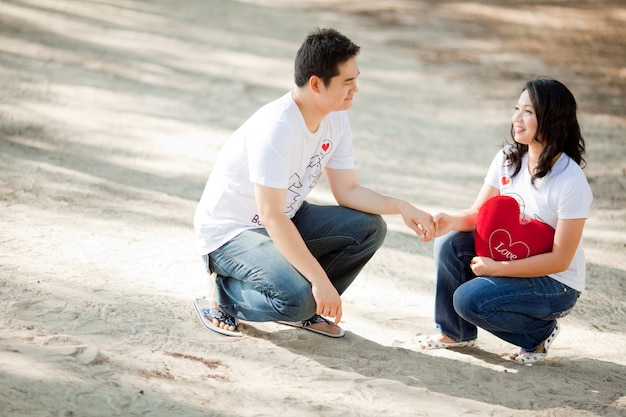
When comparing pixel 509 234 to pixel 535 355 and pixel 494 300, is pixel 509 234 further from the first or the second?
pixel 535 355

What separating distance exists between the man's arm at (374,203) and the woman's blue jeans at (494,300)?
0.42 feet

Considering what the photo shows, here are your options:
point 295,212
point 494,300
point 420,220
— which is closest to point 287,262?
point 295,212

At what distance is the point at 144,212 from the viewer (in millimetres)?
5527

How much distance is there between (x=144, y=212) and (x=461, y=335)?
2.72m

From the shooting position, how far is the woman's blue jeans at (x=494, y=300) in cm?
346

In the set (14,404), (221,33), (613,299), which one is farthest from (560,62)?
(14,404)

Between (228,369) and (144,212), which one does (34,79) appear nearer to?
(144,212)

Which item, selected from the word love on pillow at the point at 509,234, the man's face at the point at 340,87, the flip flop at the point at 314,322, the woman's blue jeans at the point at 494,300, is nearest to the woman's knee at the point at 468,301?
the woman's blue jeans at the point at 494,300

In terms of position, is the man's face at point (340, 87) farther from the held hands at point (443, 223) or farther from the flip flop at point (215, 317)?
the flip flop at point (215, 317)

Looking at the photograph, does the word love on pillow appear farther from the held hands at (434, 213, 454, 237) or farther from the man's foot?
the man's foot

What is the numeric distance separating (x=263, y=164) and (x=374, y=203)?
720 millimetres

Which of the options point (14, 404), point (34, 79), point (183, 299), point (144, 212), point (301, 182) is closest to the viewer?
point (14, 404)

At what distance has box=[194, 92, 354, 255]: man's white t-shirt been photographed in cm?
340

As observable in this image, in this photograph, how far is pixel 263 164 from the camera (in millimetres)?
3377
